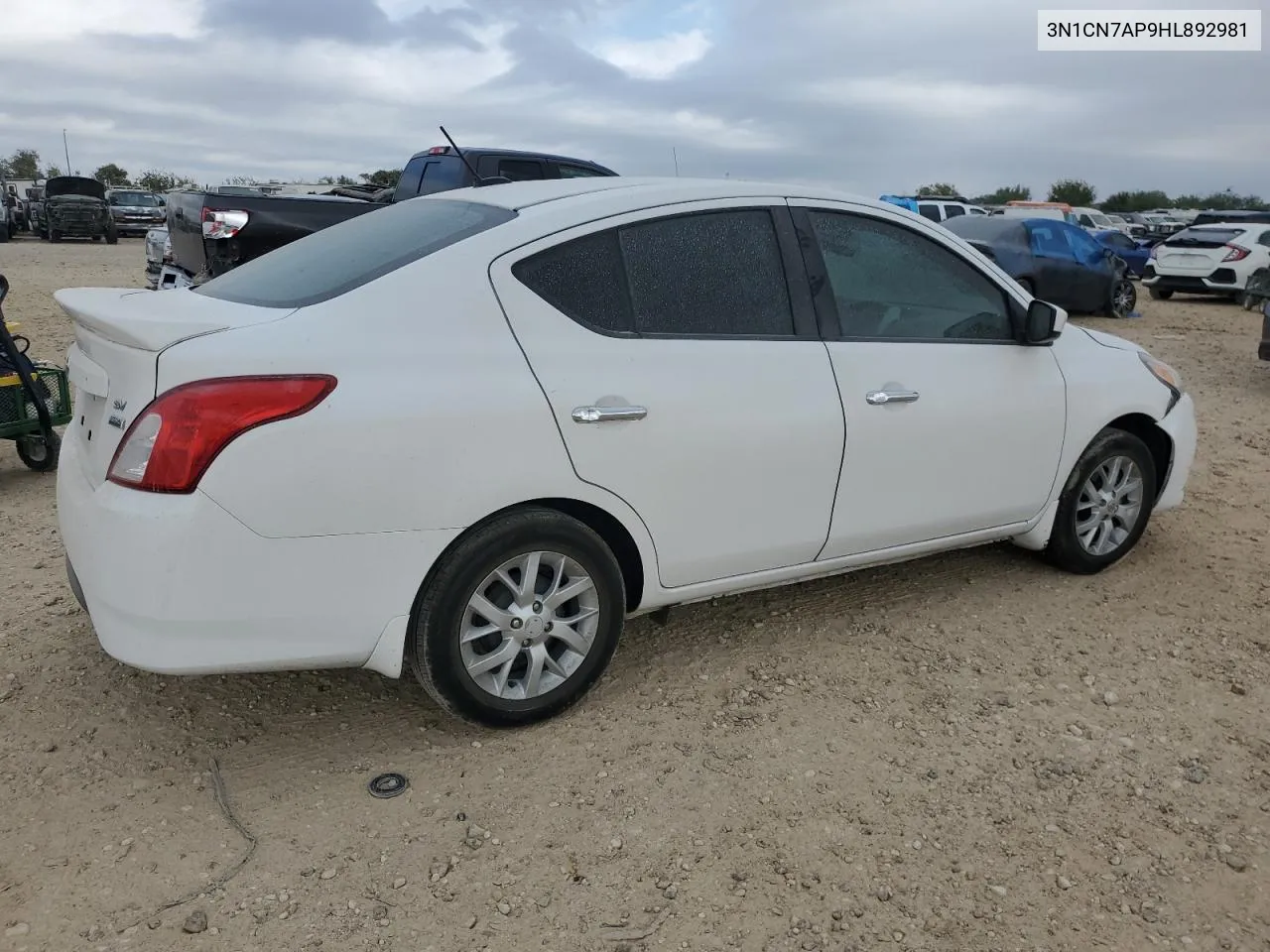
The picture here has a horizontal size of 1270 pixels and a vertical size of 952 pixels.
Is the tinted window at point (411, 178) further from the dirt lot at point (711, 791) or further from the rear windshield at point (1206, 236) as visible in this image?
the rear windshield at point (1206, 236)

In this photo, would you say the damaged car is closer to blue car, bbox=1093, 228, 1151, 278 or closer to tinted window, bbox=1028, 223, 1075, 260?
tinted window, bbox=1028, 223, 1075, 260

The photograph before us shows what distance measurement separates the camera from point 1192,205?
66.1m

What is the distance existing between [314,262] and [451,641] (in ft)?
4.30

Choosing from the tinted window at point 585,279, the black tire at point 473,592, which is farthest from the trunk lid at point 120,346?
the black tire at point 473,592

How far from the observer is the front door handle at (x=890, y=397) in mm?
3623

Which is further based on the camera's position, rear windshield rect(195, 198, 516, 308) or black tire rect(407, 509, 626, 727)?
rear windshield rect(195, 198, 516, 308)

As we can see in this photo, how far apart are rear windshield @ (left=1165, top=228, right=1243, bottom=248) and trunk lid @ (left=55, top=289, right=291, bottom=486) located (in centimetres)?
1791

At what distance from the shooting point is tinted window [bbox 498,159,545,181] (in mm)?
10383

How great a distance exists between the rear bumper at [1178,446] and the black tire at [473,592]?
2875 millimetres

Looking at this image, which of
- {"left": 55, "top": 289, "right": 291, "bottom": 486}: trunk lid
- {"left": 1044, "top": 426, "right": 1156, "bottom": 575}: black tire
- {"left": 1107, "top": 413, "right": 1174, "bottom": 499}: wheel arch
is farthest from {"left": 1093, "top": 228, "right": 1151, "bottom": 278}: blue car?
{"left": 55, "top": 289, "right": 291, "bottom": 486}: trunk lid

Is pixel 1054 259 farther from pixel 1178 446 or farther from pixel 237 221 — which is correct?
pixel 237 221

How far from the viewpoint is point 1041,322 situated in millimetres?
4016

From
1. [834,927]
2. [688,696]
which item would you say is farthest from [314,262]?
[834,927]

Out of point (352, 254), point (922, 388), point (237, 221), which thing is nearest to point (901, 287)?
point (922, 388)
